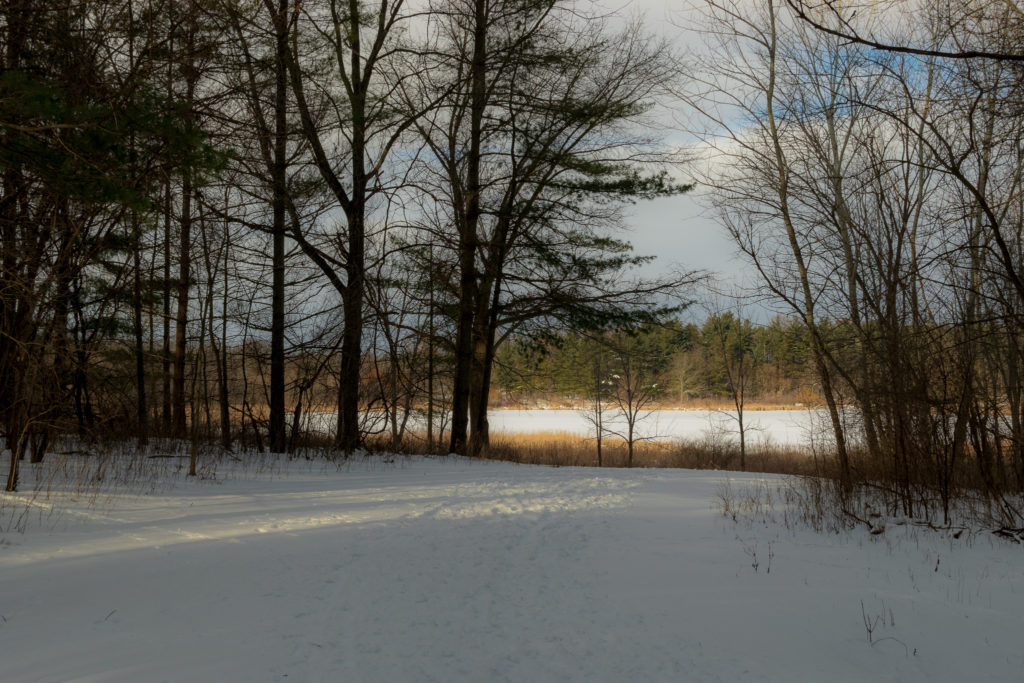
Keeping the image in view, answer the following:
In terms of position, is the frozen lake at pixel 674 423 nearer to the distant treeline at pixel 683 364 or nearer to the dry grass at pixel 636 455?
the distant treeline at pixel 683 364

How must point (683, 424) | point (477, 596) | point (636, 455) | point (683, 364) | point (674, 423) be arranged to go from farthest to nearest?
point (683, 424)
point (674, 423)
point (683, 364)
point (636, 455)
point (477, 596)

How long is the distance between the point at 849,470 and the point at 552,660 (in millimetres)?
5585

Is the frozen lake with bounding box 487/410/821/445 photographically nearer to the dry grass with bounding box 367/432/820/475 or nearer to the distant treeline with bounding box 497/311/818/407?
the distant treeline with bounding box 497/311/818/407

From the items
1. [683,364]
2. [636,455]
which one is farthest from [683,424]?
[636,455]

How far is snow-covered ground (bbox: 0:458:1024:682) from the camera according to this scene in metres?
3.56

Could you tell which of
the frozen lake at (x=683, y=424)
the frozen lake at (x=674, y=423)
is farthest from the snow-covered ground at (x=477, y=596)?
the frozen lake at (x=674, y=423)

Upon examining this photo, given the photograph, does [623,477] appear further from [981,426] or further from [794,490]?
[981,426]

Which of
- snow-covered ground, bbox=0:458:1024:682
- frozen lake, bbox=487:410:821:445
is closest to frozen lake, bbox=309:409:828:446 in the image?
frozen lake, bbox=487:410:821:445

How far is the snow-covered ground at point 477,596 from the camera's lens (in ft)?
11.7

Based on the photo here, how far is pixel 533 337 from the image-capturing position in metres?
17.2

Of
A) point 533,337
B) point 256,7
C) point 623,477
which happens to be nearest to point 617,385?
point 533,337

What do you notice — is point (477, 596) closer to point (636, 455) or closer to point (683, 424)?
point (636, 455)

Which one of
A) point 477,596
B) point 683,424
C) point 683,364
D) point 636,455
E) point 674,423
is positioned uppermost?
point 683,364

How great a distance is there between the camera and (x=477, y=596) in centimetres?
473
